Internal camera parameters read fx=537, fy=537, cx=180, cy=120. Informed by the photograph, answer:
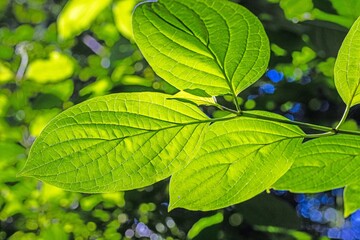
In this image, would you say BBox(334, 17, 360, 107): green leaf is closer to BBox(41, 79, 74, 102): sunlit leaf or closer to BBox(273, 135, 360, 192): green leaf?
BBox(273, 135, 360, 192): green leaf

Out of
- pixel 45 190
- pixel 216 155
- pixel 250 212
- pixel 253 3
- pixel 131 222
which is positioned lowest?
pixel 131 222

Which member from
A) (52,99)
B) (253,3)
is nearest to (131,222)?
(52,99)

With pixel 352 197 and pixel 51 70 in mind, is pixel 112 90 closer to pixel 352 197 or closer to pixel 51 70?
pixel 51 70

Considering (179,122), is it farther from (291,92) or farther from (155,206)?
(155,206)

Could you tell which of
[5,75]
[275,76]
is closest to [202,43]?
[275,76]

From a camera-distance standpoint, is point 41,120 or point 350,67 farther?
point 41,120

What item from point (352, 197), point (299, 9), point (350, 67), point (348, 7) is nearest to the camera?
point (350, 67)
